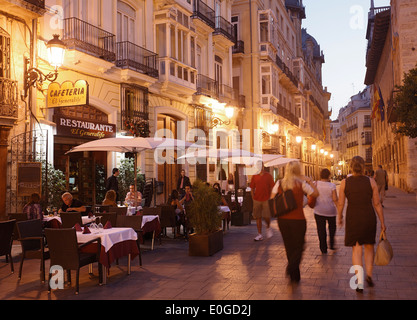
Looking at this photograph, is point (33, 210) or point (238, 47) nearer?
point (33, 210)

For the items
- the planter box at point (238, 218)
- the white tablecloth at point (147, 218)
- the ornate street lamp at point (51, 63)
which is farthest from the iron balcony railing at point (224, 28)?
the white tablecloth at point (147, 218)

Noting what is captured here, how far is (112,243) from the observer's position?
7.19 m

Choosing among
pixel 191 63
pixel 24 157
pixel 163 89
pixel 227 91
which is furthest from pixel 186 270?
pixel 227 91

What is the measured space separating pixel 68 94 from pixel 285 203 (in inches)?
338

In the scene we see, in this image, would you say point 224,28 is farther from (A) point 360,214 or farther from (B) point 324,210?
(A) point 360,214

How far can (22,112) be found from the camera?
12.7 metres

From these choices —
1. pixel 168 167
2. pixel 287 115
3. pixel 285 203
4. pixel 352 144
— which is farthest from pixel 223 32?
pixel 352 144

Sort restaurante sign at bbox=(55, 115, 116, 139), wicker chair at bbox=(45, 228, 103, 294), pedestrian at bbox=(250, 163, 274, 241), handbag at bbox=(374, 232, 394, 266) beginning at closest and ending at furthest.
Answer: handbag at bbox=(374, 232, 394, 266)
wicker chair at bbox=(45, 228, 103, 294)
pedestrian at bbox=(250, 163, 274, 241)
restaurante sign at bbox=(55, 115, 116, 139)

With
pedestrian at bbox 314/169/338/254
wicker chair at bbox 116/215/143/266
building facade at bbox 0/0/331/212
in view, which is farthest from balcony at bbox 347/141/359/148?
wicker chair at bbox 116/215/143/266

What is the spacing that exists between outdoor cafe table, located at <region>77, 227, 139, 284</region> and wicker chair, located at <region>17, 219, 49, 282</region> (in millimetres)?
628

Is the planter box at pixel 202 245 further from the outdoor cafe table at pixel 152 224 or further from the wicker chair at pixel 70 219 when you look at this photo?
the wicker chair at pixel 70 219

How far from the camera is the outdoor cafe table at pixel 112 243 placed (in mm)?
7016

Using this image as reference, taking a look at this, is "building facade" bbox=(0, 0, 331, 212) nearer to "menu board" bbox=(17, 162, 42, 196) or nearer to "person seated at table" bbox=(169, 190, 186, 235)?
"menu board" bbox=(17, 162, 42, 196)

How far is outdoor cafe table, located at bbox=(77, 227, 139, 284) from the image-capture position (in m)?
7.02
